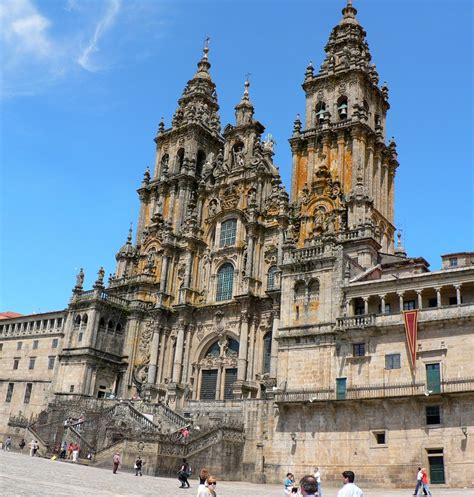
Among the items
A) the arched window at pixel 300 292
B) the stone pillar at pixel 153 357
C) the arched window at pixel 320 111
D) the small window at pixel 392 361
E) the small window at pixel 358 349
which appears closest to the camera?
the small window at pixel 392 361

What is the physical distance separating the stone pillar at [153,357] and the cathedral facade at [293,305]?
0.29 feet

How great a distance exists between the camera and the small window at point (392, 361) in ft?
115

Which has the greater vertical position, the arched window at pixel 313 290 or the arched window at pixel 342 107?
the arched window at pixel 342 107

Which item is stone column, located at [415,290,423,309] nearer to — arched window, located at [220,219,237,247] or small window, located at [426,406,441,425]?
small window, located at [426,406,441,425]

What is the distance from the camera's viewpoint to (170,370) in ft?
178

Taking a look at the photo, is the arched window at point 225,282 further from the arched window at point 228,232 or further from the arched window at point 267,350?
the arched window at point 267,350

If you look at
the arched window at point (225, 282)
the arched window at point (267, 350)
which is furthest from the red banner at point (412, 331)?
the arched window at point (225, 282)

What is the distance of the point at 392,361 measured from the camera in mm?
35219

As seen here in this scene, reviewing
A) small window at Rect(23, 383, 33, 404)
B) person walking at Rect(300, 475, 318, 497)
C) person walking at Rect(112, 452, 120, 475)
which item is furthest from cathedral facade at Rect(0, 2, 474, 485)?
person walking at Rect(300, 475, 318, 497)

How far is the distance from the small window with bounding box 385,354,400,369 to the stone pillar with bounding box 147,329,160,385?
24.1 metres

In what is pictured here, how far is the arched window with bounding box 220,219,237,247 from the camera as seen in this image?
55.5 meters

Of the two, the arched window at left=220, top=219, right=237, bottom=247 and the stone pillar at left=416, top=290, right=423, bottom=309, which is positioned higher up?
the arched window at left=220, top=219, right=237, bottom=247

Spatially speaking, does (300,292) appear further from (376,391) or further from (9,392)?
(9,392)

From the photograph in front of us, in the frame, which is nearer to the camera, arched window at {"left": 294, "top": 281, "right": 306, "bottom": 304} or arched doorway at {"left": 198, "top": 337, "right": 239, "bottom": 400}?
arched window at {"left": 294, "top": 281, "right": 306, "bottom": 304}
